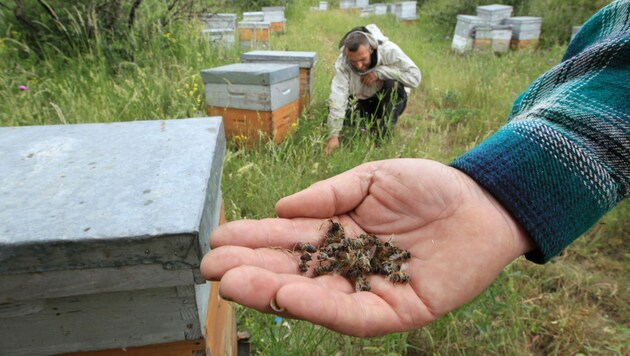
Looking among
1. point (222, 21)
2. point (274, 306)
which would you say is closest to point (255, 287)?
point (274, 306)

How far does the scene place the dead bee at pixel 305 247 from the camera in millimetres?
1439

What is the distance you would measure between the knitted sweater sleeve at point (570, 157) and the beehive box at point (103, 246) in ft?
3.48

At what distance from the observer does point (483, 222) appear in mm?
1418

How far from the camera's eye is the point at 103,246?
3.19ft

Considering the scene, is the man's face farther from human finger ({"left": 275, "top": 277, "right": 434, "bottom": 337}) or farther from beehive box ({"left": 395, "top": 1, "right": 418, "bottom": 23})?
beehive box ({"left": 395, "top": 1, "right": 418, "bottom": 23})

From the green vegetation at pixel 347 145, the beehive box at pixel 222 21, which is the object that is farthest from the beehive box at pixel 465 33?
the beehive box at pixel 222 21

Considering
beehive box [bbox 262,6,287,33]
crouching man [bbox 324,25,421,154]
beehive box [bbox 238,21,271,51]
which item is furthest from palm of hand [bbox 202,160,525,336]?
beehive box [bbox 262,6,287,33]

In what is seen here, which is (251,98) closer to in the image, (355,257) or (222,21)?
(355,257)

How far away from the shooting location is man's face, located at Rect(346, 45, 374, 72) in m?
4.47

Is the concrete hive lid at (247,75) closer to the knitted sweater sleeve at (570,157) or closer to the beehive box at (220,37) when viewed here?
the beehive box at (220,37)

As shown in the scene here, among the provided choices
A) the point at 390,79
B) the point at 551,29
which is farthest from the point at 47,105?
the point at 551,29

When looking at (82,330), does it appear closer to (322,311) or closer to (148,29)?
(322,311)

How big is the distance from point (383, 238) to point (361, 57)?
132 inches

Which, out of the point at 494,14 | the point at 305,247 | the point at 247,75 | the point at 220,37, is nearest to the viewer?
the point at 305,247
